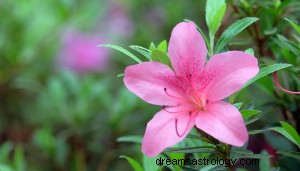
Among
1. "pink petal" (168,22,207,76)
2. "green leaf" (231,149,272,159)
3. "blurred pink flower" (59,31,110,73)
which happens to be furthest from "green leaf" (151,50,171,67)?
"blurred pink flower" (59,31,110,73)

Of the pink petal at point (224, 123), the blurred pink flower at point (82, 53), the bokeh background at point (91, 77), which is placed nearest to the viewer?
the pink petal at point (224, 123)

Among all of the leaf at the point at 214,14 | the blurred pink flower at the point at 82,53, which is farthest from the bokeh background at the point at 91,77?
the leaf at the point at 214,14

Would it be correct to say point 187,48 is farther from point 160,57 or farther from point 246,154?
point 246,154

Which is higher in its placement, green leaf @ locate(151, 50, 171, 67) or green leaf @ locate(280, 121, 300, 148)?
green leaf @ locate(151, 50, 171, 67)

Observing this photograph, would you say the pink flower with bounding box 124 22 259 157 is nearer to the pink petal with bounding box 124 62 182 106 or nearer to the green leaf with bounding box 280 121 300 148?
the pink petal with bounding box 124 62 182 106

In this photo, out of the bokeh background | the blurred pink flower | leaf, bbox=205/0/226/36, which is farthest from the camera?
the blurred pink flower

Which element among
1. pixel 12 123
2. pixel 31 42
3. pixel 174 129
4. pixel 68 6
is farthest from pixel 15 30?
pixel 174 129

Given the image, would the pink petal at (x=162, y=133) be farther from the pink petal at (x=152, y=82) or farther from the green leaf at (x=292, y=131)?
the green leaf at (x=292, y=131)
